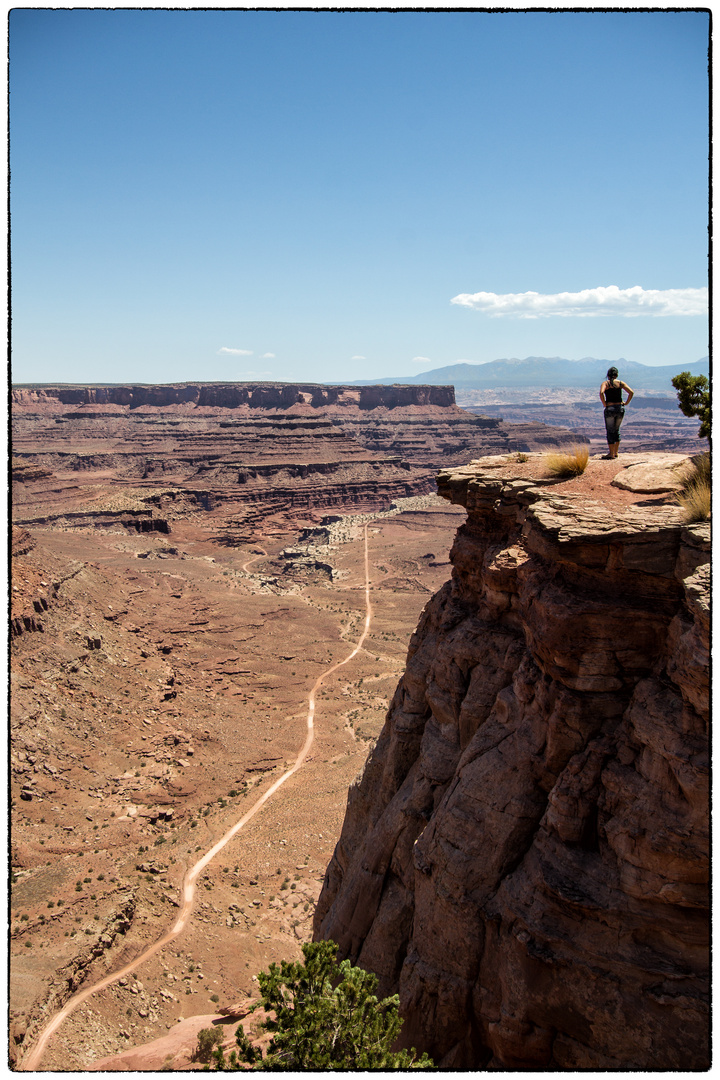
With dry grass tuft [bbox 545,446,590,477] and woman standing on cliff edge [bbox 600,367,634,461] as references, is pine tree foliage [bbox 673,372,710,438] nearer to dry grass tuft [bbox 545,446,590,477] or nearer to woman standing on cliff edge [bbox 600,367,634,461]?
woman standing on cliff edge [bbox 600,367,634,461]

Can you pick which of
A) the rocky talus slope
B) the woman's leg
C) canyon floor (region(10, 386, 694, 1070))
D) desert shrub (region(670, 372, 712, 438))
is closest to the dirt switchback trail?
canyon floor (region(10, 386, 694, 1070))

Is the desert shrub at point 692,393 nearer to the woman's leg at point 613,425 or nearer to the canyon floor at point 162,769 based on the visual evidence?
the woman's leg at point 613,425

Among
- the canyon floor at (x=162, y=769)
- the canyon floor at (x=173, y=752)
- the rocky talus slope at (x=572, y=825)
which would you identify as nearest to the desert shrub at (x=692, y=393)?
the canyon floor at (x=173, y=752)

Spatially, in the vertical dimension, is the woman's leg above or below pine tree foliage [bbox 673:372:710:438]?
below

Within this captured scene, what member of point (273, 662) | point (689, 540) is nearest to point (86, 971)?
point (689, 540)

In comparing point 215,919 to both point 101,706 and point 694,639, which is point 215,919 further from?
point 694,639
